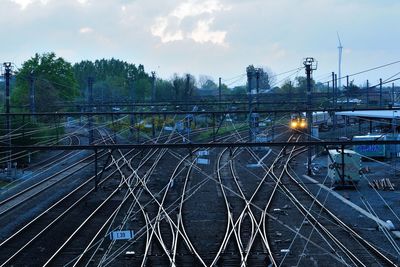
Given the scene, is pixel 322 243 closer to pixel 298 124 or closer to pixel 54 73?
pixel 298 124

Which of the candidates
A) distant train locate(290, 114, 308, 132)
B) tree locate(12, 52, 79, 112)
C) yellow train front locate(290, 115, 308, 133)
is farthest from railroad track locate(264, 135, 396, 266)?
tree locate(12, 52, 79, 112)

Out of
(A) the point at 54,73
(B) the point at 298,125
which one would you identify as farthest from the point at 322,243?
(A) the point at 54,73

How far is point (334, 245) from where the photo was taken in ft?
43.9

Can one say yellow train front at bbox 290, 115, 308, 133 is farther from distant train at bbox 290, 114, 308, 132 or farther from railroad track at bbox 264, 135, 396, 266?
railroad track at bbox 264, 135, 396, 266

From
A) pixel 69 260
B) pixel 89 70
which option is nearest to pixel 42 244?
pixel 69 260

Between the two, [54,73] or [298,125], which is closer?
[298,125]

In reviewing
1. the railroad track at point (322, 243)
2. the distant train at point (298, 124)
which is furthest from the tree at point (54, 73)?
the railroad track at point (322, 243)

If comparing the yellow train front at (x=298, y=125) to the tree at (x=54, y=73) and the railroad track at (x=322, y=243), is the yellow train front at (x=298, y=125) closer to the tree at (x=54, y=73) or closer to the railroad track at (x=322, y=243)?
the railroad track at (x=322, y=243)

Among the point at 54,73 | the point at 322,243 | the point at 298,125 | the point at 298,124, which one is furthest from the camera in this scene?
the point at 54,73

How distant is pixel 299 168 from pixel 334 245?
14.9 m

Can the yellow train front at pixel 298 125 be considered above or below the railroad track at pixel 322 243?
above

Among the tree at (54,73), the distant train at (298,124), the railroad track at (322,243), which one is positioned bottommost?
the railroad track at (322,243)

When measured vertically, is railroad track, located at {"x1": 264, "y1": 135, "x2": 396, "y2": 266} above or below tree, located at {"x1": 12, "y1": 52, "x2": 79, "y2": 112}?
below

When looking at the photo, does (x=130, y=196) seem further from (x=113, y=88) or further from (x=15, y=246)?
(x=113, y=88)
